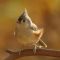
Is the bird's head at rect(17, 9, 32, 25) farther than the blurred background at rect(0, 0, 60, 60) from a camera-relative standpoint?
No

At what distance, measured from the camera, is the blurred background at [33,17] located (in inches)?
65.6

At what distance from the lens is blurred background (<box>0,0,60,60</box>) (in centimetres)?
167

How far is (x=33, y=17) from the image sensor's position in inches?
65.9

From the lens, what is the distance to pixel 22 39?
1069mm

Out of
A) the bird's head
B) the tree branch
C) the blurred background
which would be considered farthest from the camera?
the blurred background

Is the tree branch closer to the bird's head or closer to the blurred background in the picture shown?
the bird's head

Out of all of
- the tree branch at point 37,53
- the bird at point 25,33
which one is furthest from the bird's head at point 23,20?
the tree branch at point 37,53

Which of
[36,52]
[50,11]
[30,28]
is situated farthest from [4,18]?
[36,52]

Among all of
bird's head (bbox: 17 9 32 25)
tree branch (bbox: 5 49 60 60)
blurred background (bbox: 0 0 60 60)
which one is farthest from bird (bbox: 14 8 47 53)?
blurred background (bbox: 0 0 60 60)

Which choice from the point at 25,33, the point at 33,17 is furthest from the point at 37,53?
the point at 33,17

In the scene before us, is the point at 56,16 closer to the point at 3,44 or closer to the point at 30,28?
the point at 3,44

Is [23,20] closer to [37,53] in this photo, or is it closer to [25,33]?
[25,33]

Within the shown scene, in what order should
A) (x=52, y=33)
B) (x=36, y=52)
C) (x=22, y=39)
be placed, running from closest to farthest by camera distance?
(x=36, y=52) < (x=22, y=39) < (x=52, y=33)

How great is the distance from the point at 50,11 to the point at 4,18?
1.05ft
